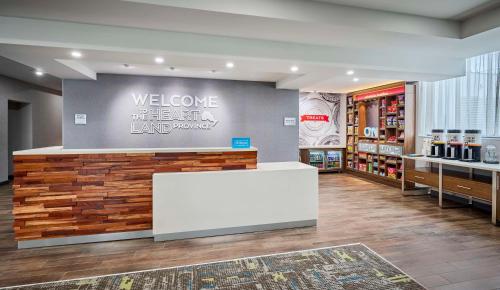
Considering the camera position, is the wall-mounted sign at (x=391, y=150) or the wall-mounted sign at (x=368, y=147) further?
the wall-mounted sign at (x=368, y=147)

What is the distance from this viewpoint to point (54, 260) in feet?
10.2

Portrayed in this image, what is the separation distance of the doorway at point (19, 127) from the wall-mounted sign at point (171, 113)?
4.29 metres

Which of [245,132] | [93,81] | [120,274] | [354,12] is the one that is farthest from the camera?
[245,132]

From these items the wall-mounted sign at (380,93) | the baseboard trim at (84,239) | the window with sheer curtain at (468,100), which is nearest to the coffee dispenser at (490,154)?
the window with sheer curtain at (468,100)

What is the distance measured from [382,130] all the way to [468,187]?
325 cm

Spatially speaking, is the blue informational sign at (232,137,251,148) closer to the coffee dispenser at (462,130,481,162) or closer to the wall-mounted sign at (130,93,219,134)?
the wall-mounted sign at (130,93,219,134)

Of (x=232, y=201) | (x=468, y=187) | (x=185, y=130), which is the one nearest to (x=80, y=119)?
(x=185, y=130)

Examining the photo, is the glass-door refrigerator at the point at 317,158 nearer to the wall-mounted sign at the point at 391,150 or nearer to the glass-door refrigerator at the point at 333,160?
the glass-door refrigerator at the point at 333,160

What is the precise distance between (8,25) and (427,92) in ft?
24.9

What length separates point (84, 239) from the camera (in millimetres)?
3574

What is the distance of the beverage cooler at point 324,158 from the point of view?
890 centimetres

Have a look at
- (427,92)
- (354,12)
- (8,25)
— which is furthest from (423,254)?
(8,25)

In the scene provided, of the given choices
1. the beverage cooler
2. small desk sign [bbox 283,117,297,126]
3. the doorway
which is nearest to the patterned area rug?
small desk sign [bbox 283,117,297,126]

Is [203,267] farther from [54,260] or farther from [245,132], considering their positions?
[245,132]
